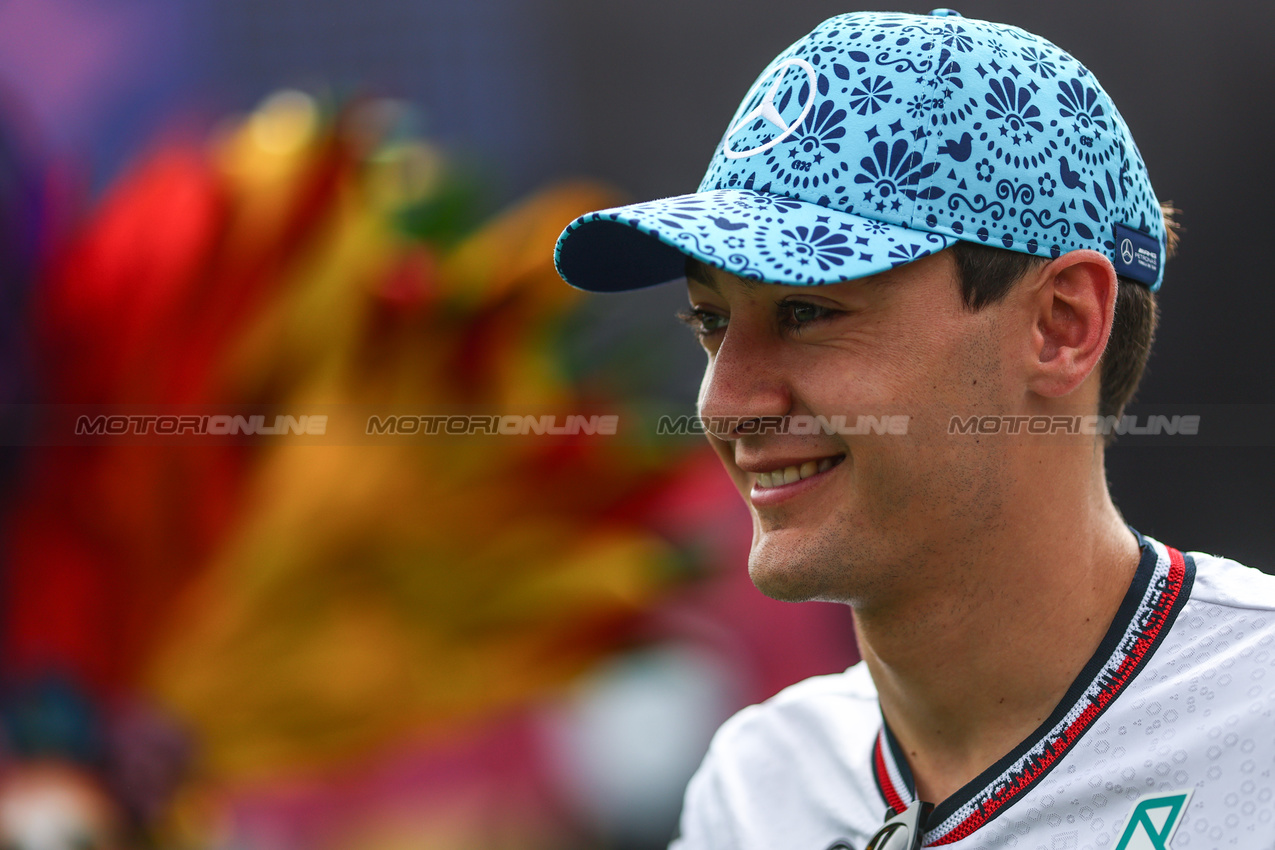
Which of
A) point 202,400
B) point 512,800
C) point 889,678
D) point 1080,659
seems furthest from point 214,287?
point 1080,659

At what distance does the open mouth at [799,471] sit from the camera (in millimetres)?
1240

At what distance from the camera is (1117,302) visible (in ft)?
4.25

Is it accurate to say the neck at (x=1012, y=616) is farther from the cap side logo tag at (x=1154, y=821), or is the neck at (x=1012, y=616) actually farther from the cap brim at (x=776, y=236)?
the cap brim at (x=776, y=236)

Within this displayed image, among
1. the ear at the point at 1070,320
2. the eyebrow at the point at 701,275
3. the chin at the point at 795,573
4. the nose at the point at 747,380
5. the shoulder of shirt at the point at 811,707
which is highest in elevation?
the eyebrow at the point at 701,275

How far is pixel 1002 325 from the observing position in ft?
3.93

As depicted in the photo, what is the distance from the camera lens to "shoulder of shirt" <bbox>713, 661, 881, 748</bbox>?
5.15ft

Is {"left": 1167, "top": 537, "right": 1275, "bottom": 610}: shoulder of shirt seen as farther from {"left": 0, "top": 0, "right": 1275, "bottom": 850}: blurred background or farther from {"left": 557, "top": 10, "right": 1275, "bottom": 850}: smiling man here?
{"left": 0, "top": 0, "right": 1275, "bottom": 850}: blurred background

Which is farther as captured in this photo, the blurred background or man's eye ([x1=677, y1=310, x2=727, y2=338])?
the blurred background

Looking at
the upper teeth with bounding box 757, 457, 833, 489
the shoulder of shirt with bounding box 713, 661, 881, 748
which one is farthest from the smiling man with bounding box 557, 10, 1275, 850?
the shoulder of shirt with bounding box 713, 661, 881, 748

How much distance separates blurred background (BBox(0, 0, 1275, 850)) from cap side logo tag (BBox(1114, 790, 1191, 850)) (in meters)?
1.66

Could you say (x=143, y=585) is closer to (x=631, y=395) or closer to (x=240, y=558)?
(x=240, y=558)

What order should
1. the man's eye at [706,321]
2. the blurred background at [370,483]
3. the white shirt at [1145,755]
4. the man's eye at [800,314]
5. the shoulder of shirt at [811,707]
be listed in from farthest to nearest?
the blurred background at [370,483]
the shoulder of shirt at [811,707]
the man's eye at [706,321]
the man's eye at [800,314]
the white shirt at [1145,755]

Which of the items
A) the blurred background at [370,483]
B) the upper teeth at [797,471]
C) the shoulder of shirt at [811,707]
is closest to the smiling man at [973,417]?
the upper teeth at [797,471]

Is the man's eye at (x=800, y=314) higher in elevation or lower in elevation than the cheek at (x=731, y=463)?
higher
